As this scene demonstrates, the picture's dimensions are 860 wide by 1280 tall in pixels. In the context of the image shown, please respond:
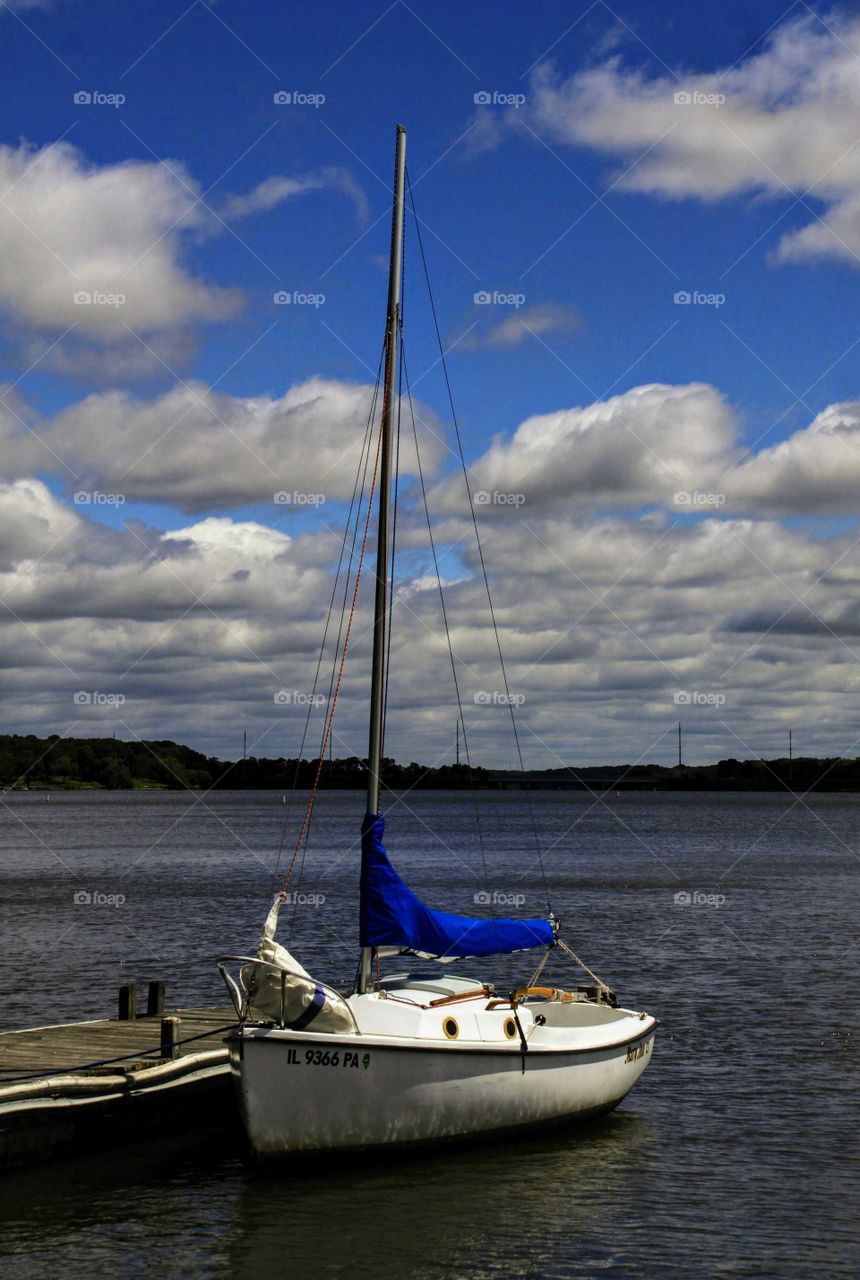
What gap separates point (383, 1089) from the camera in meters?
19.4

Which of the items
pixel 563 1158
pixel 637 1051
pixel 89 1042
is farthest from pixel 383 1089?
pixel 89 1042

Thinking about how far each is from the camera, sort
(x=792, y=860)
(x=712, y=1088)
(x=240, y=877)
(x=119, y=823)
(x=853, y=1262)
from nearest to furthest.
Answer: (x=853, y=1262) → (x=712, y=1088) → (x=240, y=877) → (x=792, y=860) → (x=119, y=823)

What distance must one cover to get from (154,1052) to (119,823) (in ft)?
538

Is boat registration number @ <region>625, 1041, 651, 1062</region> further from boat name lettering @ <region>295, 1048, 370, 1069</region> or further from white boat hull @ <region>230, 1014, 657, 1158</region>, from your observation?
boat name lettering @ <region>295, 1048, 370, 1069</region>


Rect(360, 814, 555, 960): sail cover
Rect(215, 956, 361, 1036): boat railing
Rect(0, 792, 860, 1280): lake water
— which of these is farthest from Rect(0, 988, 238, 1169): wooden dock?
Rect(360, 814, 555, 960): sail cover

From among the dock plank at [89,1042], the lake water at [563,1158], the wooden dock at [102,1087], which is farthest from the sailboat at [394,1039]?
the dock plank at [89,1042]

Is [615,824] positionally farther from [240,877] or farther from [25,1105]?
[25,1105]

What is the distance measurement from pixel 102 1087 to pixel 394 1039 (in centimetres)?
431

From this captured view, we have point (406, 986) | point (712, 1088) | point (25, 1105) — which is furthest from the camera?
point (712, 1088)

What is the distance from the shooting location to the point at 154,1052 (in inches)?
871

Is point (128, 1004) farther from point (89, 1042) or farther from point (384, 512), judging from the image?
point (384, 512)

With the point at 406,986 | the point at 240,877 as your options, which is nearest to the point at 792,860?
the point at 240,877

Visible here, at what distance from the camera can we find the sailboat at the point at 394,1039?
746 inches

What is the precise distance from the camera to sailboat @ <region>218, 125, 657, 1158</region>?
62.2 feet
